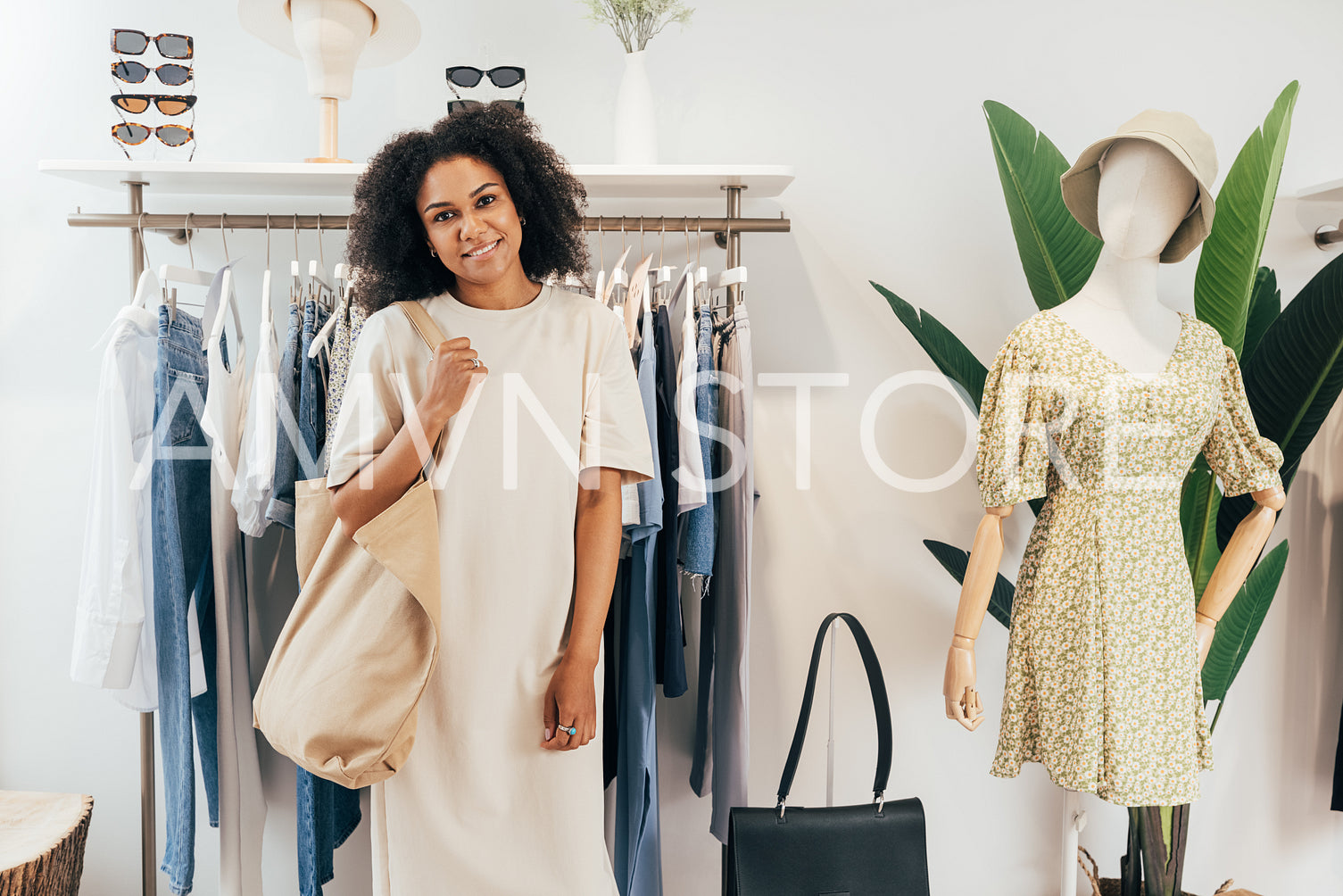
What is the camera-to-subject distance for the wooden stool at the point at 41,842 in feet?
4.87

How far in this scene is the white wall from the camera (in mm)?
1970

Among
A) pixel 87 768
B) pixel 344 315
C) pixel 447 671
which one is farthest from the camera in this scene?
pixel 87 768

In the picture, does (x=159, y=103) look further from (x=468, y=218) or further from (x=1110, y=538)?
(x=1110, y=538)

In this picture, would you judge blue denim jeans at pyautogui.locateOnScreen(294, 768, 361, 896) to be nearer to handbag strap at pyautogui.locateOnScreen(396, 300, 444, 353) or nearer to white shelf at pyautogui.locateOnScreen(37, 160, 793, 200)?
handbag strap at pyautogui.locateOnScreen(396, 300, 444, 353)

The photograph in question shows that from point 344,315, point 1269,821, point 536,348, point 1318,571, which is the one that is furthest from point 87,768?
point 1318,571

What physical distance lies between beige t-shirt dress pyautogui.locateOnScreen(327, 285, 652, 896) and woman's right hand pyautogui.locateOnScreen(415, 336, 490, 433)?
0.06m

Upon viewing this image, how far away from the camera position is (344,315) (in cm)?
159

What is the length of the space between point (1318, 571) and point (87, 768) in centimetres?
307

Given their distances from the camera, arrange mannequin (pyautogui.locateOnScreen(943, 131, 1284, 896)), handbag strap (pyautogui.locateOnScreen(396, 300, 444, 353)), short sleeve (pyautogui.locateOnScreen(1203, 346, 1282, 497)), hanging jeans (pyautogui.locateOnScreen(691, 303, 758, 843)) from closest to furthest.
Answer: handbag strap (pyautogui.locateOnScreen(396, 300, 444, 353)) < mannequin (pyautogui.locateOnScreen(943, 131, 1284, 896)) < short sleeve (pyautogui.locateOnScreen(1203, 346, 1282, 497)) < hanging jeans (pyautogui.locateOnScreen(691, 303, 758, 843))

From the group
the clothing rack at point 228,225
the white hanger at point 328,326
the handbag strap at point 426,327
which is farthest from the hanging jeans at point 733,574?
the white hanger at point 328,326

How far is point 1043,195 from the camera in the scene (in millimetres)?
1718

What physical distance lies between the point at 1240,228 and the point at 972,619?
905 millimetres

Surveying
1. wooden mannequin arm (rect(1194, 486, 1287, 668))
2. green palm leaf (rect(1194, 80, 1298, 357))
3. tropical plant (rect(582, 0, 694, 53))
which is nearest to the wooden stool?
tropical plant (rect(582, 0, 694, 53))

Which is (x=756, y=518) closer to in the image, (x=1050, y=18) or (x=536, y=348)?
(x=536, y=348)
